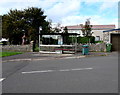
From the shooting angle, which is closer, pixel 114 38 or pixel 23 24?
pixel 114 38

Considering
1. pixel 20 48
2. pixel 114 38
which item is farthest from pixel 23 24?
pixel 114 38

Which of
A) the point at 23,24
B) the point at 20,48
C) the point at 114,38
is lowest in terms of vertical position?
the point at 20,48

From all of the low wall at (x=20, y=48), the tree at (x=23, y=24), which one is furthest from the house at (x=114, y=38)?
the tree at (x=23, y=24)

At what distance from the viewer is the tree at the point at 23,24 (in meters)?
34.2

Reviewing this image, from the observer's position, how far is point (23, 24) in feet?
115

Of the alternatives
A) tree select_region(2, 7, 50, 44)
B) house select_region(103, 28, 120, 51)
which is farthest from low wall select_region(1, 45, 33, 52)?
house select_region(103, 28, 120, 51)

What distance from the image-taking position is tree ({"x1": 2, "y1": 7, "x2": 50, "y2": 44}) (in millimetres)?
34156

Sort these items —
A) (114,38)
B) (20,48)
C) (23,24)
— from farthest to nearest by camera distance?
1. (23,24)
2. (114,38)
3. (20,48)

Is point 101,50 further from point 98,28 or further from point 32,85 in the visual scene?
point 98,28

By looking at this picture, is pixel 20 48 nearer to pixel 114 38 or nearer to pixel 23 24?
pixel 23 24

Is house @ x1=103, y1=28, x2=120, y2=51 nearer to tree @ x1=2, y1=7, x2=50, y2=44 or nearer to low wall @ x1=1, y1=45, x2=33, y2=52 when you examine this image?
low wall @ x1=1, y1=45, x2=33, y2=52

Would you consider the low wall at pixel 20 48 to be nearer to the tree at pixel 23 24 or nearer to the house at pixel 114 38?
the tree at pixel 23 24

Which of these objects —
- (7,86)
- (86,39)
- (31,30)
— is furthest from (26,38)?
(7,86)

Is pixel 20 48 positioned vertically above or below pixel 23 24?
below
